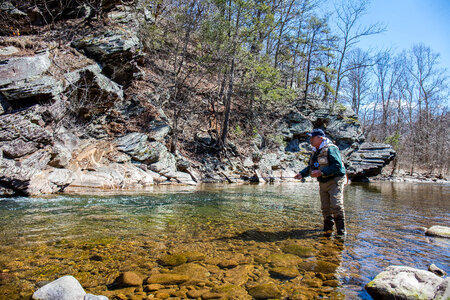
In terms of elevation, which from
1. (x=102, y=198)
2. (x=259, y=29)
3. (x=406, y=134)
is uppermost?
(x=259, y=29)

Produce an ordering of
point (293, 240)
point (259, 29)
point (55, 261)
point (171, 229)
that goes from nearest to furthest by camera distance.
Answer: point (55, 261) → point (293, 240) → point (171, 229) → point (259, 29)

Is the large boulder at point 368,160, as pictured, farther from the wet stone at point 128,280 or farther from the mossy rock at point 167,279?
the wet stone at point 128,280

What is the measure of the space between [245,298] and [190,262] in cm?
106

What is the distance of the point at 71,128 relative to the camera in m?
13.3

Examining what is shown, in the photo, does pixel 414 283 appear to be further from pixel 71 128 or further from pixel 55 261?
pixel 71 128

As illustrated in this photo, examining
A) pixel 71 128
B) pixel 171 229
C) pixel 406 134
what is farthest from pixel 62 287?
pixel 406 134

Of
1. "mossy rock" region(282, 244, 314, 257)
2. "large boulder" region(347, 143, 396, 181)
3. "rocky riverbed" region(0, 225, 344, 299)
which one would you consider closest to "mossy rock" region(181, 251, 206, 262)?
"rocky riverbed" region(0, 225, 344, 299)

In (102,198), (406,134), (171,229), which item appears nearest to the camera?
(171,229)

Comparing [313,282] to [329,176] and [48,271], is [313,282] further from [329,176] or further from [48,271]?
[48,271]

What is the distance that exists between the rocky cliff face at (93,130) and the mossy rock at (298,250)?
8.31m

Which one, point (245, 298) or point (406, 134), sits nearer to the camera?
point (245, 298)

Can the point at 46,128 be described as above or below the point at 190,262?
above

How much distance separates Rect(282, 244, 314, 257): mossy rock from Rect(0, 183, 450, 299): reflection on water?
0.06ft

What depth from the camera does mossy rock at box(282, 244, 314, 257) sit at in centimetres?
386
